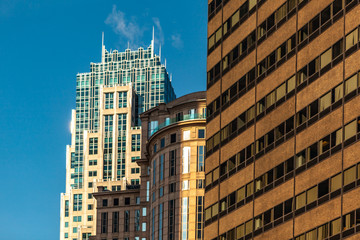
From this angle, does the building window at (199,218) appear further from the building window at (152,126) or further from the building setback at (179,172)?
the building window at (152,126)

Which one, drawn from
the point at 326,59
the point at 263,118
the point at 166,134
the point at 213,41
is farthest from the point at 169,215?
the point at 326,59

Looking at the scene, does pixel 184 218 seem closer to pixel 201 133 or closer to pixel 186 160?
pixel 186 160

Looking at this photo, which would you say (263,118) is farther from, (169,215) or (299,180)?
(169,215)

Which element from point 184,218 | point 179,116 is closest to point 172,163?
point 179,116

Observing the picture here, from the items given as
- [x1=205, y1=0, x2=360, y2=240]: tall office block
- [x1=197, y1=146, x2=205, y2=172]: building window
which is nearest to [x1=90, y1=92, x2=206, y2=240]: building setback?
[x1=197, y1=146, x2=205, y2=172]: building window

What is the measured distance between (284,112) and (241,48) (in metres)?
14.2

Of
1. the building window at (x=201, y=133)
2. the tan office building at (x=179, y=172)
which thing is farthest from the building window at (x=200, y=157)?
the building window at (x=201, y=133)

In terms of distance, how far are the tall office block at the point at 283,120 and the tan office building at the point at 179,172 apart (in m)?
52.0

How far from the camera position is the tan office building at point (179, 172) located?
164625 millimetres

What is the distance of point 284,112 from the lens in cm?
9531

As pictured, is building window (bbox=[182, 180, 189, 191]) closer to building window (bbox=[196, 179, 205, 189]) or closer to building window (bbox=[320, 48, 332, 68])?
building window (bbox=[196, 179, 205, 189])

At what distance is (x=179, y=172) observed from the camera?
166875 mm

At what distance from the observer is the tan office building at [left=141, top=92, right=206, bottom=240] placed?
165 metres

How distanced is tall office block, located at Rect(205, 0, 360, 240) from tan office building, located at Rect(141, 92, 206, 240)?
2047 inches
